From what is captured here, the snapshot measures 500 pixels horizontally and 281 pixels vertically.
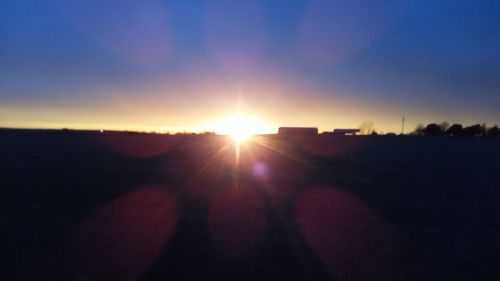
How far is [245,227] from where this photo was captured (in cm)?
1180

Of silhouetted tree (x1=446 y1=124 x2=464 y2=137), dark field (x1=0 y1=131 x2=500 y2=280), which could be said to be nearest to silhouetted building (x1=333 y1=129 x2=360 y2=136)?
silhouetted tree (x1=446 y1=124 x2=464 y2=137)

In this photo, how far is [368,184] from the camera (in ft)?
65.4

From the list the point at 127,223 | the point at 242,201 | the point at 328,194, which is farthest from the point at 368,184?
the point at 127,223

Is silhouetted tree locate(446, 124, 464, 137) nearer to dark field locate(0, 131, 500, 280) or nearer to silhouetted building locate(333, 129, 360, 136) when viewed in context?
silhouetted building locate(333, 129, 360, 136)

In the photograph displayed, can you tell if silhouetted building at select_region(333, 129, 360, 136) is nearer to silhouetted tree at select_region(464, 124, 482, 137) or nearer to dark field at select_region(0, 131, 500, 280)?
silhouetted tree at select_region(464, 124, 482, 137)

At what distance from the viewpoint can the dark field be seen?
8758 millimetres

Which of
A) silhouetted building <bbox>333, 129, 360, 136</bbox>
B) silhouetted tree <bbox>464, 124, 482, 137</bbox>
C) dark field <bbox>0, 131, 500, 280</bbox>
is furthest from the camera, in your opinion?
silhouetted tree <bbox>464, 124, 482, 137</bbox>

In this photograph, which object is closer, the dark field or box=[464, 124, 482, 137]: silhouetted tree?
the dark field

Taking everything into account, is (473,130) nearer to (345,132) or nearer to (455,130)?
(455,130)

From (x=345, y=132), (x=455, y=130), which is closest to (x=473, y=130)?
(x=455, y=130)

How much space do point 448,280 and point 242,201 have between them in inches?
304

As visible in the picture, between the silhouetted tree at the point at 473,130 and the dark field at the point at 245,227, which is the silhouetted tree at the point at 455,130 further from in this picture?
the dark field at the point at 245,227

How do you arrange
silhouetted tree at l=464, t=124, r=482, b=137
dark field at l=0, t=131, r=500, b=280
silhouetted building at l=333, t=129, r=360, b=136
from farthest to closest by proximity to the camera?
silhouetted tree at l=464, t=124, r=482, b=137, silhouetted building at l=333, t=129, r=360, b=136, dark field at l=0, t=131, r=500, b=280

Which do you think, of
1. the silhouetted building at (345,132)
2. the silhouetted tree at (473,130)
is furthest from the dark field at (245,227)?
the silhouetted tree at (473,130)
